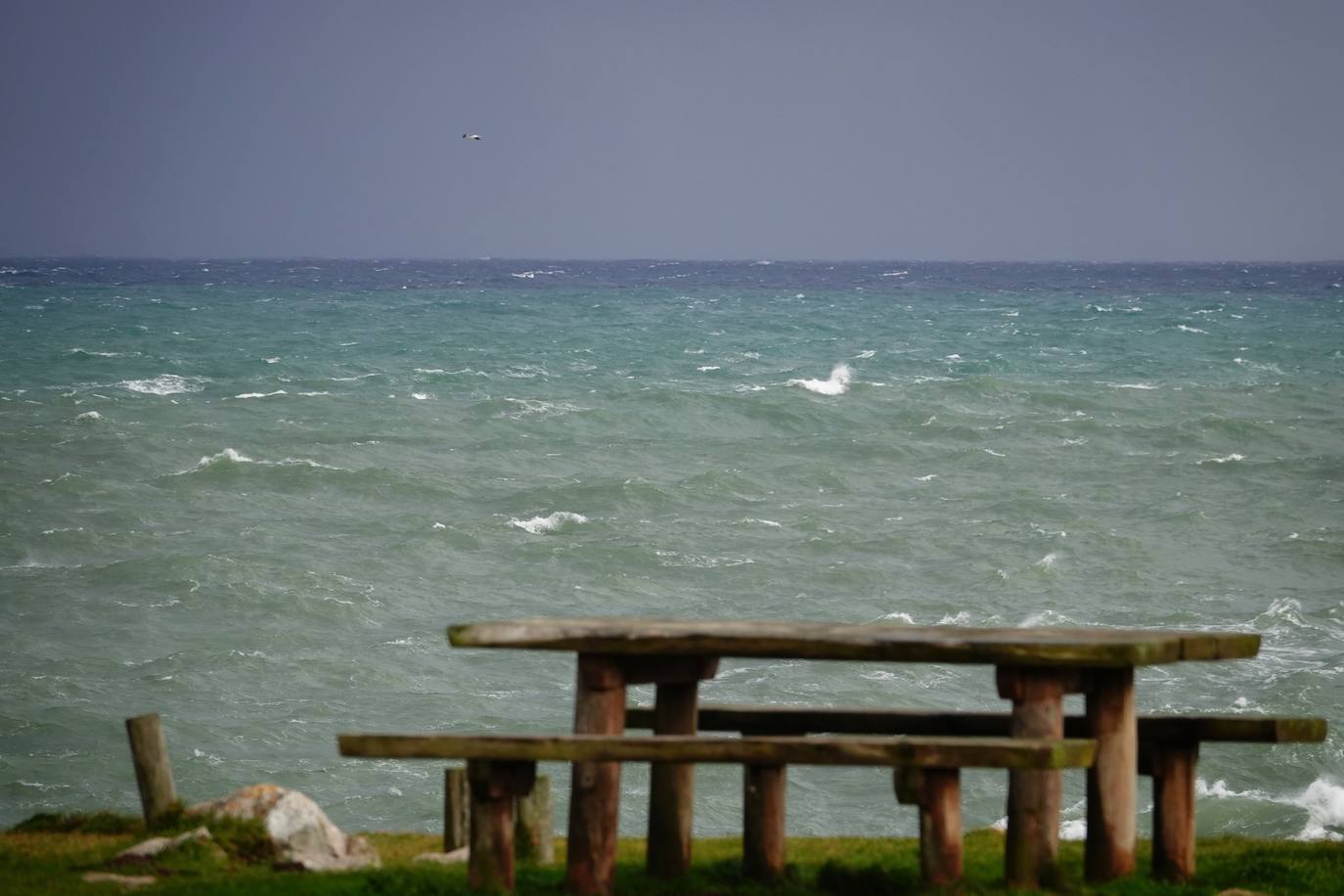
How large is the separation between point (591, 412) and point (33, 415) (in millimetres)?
15720

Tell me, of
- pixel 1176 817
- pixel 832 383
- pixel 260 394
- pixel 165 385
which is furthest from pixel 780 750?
pixel 165 385

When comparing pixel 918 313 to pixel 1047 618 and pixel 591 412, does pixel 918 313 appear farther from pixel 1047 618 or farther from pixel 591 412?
pixel 1047 618

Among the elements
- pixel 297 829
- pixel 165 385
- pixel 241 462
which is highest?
pixel 165 385

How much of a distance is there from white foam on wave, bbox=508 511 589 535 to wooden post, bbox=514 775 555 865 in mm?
22280

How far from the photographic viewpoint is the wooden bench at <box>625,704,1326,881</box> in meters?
10.1

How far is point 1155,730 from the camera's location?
33.9 feet

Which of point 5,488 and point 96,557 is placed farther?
point 5,488

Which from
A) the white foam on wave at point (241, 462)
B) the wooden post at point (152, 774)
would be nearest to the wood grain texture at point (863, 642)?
the wooden post at point (152, 774)

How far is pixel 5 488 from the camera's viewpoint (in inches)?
1454

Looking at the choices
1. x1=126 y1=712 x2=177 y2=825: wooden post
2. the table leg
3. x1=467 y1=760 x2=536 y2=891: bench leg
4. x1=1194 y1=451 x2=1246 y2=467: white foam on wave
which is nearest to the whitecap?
x1=1194 y1=451 x2=1246 y2=467: white foam on wave

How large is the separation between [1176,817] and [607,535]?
24.1 meters

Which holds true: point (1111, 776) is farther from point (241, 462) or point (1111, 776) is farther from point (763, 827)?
point (241, 462)

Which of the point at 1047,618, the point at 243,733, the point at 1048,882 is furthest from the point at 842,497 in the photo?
the point at 1048,882

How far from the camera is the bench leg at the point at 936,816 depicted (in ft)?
30.6
